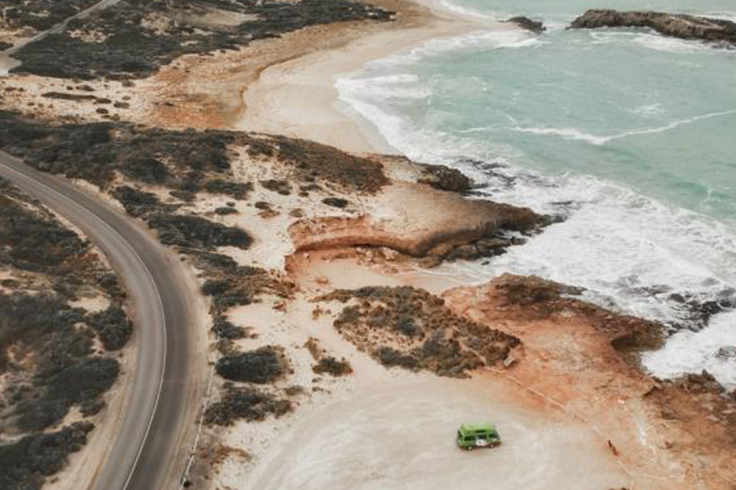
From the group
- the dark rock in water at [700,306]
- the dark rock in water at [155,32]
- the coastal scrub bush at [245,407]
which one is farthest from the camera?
the dark rock in water at [155,32]

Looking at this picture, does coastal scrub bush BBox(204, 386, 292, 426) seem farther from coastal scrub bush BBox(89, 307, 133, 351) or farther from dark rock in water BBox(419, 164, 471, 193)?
dark rock in water BBox(419, 164, 471, 193)

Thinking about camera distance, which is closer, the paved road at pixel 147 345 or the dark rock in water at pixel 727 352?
the paved road at pixel 147 345

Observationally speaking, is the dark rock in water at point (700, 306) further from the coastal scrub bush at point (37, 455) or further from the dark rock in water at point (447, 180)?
the coastal scrub bush at point (37, 455)

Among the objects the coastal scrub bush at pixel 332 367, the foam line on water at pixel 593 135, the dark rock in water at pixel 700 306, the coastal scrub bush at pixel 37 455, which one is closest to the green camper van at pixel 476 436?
the coastal scrub bush at pixel 332 367

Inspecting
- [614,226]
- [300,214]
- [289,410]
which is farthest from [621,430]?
[300,214]

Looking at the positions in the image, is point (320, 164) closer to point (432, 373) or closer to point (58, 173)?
point (58, 173)

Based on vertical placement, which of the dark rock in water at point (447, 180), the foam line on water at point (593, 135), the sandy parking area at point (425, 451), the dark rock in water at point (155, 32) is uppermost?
the dark rock in water at point (155, 32)
